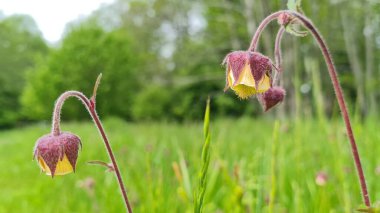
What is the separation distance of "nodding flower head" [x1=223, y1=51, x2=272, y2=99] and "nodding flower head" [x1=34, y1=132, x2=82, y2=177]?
347 millimetres

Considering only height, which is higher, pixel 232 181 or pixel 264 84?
pixel 264 84

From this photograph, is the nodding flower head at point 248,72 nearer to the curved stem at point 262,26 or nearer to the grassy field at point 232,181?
the curved stem at point 262,26

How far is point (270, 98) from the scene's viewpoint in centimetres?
122

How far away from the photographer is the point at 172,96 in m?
22.3

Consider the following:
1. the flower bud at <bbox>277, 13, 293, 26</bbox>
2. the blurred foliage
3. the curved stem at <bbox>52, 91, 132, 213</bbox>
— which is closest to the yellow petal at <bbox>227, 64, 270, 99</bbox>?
the flower bud at <bbox>277, 13, 293, 26</bbox>

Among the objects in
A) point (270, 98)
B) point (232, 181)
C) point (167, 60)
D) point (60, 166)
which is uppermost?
point (270, 98)

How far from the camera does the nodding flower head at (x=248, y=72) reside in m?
1.03

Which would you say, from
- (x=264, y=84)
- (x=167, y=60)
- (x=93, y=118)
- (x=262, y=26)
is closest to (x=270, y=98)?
(x=264, y=84)

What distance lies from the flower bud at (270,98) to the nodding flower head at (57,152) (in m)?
0.42

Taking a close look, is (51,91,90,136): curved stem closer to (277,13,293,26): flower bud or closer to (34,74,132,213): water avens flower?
(34,74,132,213): water avens flower

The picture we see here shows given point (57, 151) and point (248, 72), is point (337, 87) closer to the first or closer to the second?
point (248, 72)

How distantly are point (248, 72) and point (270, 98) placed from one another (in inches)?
8.0

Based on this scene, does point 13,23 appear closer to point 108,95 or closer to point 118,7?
point 118,7

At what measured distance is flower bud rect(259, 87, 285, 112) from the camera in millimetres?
1208
